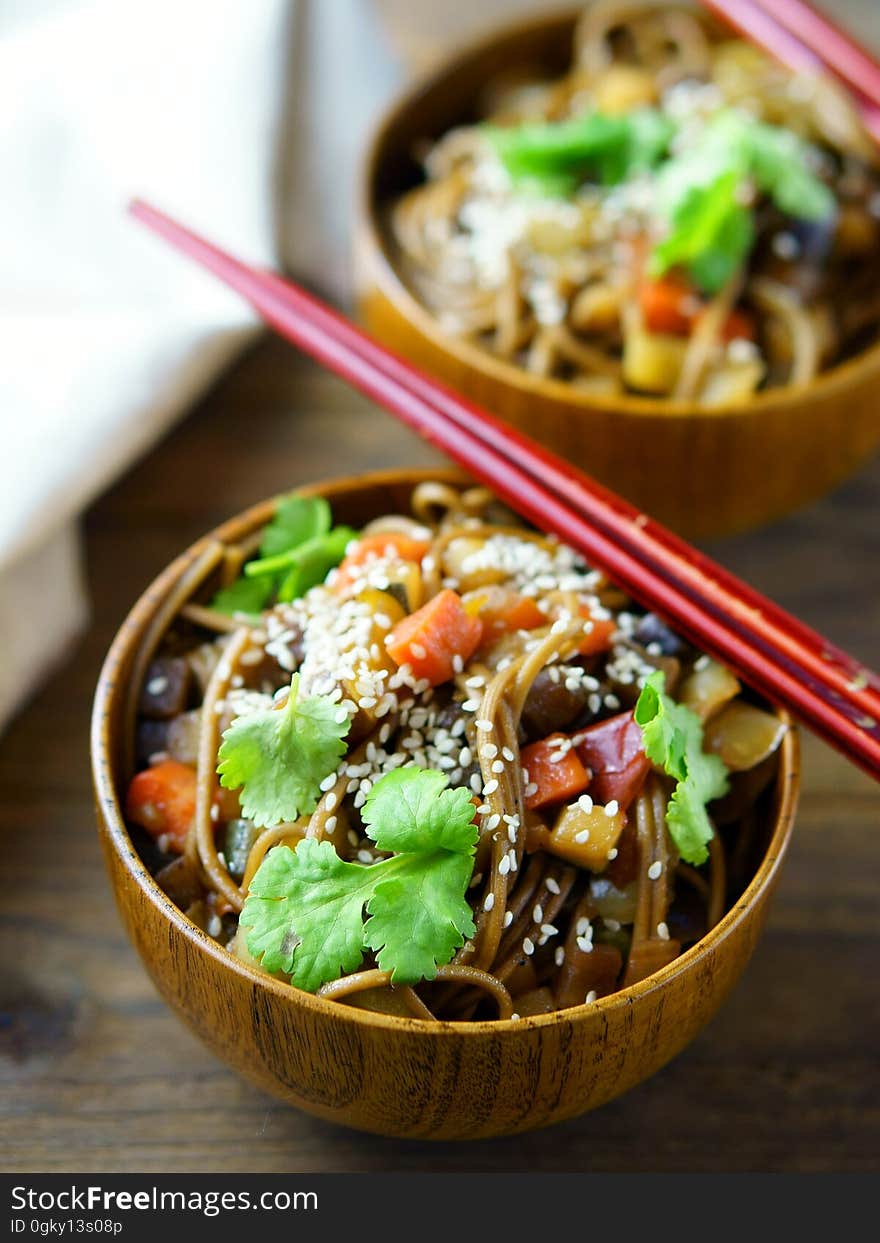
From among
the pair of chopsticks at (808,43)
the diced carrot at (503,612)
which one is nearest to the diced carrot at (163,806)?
the diced carrot at (503,612)

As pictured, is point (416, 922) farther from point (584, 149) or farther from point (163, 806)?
point (584, 149)

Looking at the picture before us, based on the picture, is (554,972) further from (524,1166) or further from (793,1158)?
(793,1158)

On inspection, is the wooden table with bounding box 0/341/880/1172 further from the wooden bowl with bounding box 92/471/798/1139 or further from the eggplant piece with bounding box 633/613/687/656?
the eggplant piece with bounding box 633/613/687/656

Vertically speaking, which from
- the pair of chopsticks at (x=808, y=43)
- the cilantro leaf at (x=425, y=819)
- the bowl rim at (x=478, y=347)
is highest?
the pair of chopsticks at (x=808, y=43)

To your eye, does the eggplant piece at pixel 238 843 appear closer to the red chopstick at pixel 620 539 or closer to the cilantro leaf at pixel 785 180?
the red chopstick at pixel 620 539

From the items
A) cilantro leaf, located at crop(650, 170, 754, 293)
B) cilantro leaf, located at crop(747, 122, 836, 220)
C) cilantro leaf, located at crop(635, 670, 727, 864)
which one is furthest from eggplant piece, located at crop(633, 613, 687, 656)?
cilantro leaf, located at crop(747, 122, 836, 220)

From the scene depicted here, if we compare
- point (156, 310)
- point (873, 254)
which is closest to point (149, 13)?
point (156, 310)
